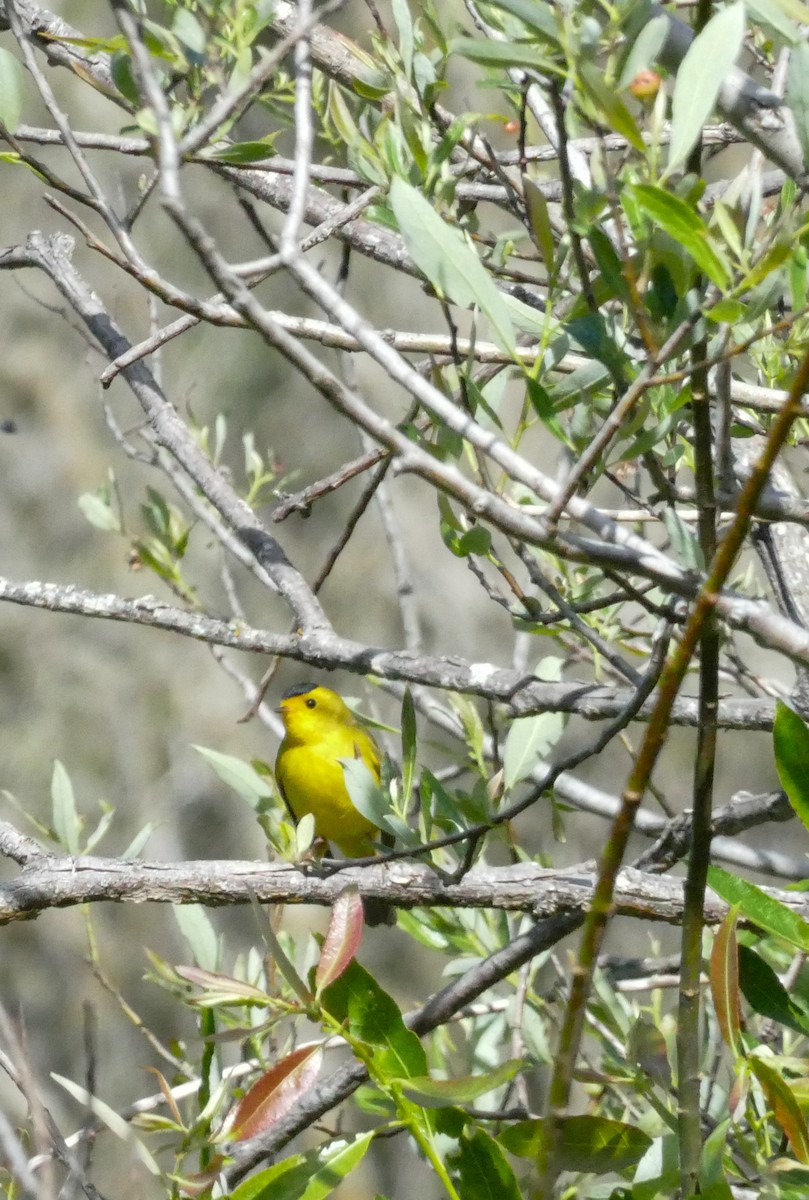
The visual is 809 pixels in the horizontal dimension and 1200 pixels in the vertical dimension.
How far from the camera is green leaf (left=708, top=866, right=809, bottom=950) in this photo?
106cm

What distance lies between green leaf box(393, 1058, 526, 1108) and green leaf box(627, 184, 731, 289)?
1.94 feet

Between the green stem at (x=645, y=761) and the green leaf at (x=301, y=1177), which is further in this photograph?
the green leaf at (x=301, y=1177)

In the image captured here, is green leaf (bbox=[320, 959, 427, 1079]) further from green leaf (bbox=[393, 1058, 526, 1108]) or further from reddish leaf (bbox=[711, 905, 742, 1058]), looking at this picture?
reddish leaf (bbox=[711, 905, 742, 1058])

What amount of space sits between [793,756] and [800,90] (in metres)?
0.54

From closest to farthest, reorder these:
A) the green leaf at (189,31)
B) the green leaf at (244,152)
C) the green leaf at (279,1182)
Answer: the green leaf at (279,1182) → the green leaf at (189,31) → the green leaf at (244,152)

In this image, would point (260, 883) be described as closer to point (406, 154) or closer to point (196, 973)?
point (196, 973)

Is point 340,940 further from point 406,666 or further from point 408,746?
point 406,666

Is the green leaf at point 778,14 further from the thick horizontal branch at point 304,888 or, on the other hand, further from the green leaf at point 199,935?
the green leaf at point 199,935

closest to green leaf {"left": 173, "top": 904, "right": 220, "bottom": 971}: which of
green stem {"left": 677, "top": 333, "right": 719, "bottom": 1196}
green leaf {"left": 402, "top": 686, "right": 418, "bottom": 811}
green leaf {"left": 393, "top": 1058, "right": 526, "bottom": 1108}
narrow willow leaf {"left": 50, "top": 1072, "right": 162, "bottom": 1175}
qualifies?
green leaf {"left": 402, "top": 686, "right": 418, "bottom": 811}

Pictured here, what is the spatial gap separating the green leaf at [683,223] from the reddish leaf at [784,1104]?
58 centimetres

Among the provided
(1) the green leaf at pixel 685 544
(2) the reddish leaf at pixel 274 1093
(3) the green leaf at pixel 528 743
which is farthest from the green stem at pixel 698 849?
(3) the green leaf at pixel 528 743

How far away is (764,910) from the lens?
3.48 ft

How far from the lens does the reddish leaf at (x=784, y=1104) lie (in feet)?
3.06

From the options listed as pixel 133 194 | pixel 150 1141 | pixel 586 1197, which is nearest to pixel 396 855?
pixel 586 1197
